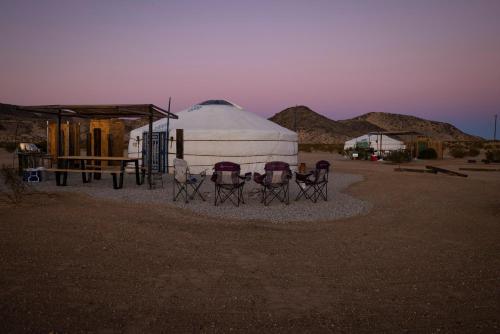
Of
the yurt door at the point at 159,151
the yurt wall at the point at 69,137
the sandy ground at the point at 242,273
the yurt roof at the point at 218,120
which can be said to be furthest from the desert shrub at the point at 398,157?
the yurt wall at the point at 69,137

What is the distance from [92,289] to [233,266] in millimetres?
1214

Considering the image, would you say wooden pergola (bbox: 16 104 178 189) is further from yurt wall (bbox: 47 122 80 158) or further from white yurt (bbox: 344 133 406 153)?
white yurt (bbox: 344 133 406 153)

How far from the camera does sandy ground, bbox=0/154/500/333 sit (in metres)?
2.49

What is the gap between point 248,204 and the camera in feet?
23.4

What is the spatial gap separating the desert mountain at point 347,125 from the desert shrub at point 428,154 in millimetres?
31452

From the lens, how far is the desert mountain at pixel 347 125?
7338 cm

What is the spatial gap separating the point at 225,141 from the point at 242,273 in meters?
8.99

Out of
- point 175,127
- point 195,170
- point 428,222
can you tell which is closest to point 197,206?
point 428,222

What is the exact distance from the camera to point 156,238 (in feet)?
14.8

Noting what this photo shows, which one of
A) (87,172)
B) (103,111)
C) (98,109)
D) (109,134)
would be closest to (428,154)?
(109,134)

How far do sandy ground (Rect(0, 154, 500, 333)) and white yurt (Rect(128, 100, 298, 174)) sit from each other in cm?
645

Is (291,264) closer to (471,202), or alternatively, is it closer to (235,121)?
(471,202)

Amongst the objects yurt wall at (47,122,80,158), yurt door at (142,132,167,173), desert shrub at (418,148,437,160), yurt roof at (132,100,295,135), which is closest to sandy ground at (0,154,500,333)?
yurt wall at (47,122,80,158)

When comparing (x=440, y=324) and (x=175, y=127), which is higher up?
(x=175, y=127)
